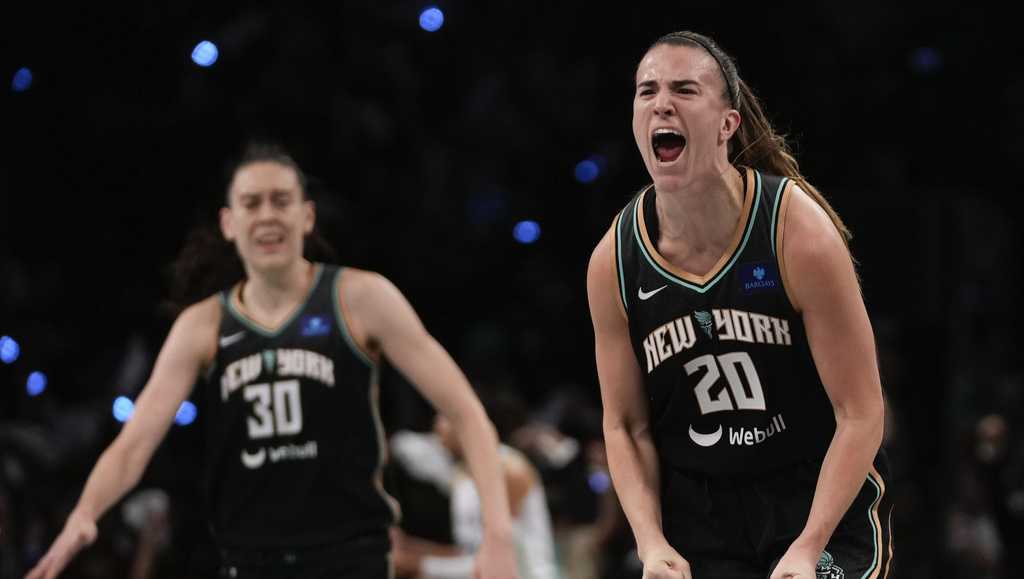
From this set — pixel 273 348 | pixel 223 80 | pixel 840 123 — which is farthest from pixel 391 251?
pixel 273 348

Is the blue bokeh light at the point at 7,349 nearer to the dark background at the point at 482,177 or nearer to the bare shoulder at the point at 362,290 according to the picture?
the dark background at the point at 482,177

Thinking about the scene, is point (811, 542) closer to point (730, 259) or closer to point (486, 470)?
point (730, 259)

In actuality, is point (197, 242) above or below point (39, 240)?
below

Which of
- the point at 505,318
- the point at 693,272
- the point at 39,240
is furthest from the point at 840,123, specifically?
the point at 693,272

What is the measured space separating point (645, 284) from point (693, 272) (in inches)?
4.5

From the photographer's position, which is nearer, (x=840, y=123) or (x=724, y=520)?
(x=724, y=520)

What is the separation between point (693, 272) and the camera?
345 centimetres

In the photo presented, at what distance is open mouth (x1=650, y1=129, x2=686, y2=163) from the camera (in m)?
3.32

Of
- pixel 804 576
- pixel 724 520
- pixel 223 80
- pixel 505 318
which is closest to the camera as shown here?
pixel 804 576

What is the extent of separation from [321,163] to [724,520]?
5865 millimetres

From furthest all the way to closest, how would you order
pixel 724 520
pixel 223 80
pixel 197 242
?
1. pixel 223 80
2. pixel 197 242
3. pixel 724 520

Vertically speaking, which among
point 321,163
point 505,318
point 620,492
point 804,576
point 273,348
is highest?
point 321,163

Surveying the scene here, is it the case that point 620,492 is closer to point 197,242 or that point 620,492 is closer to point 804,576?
point 804,576

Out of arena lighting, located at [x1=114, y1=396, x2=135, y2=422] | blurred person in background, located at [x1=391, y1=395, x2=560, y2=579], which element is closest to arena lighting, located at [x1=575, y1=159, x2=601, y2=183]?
blurred person in background, located at [x1=391, y1=395, x2=560, y2=579]
